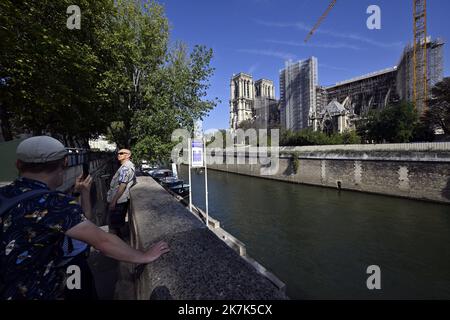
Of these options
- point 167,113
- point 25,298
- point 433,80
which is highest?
point 433,80

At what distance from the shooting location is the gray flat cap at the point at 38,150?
4.71 ft

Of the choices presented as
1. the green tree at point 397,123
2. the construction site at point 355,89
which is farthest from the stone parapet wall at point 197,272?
the construction site at point 355,89

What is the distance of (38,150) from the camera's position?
1455 millimetres

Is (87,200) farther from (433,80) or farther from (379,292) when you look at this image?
(433,80)

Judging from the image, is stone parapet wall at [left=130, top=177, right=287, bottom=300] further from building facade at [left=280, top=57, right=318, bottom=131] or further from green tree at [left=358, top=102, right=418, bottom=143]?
building facade at [left=280, top=57, right=318, bottom=131]

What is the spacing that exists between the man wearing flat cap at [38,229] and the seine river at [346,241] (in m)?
9.03

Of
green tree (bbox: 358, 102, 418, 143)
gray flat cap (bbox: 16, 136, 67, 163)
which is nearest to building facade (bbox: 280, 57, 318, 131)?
green tree (bbox: 358, 102, 418, 143)

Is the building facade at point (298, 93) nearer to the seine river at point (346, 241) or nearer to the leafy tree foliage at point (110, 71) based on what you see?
the seine river at point (346, 241)

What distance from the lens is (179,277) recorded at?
1.76 metres

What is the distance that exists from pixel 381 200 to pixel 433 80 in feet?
170

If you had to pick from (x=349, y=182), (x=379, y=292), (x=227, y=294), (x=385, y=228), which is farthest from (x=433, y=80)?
(x=227, y=294)

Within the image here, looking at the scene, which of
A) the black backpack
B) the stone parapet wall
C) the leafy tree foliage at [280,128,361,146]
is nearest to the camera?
the black backpack

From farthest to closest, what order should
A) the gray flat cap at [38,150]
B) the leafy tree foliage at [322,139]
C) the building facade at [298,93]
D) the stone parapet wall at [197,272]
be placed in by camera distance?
the building facade at [298,93], the leafy tree foliage at [322,139], the stone parapet wall at [197,272], the gray flat cap at [38,150]

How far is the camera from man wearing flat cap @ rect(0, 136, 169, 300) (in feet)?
4.13
